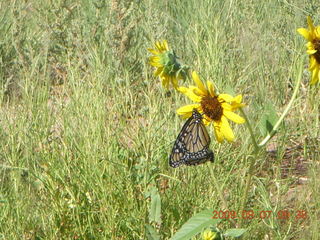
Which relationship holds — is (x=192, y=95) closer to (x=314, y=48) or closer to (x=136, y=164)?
(x=314, y=48)

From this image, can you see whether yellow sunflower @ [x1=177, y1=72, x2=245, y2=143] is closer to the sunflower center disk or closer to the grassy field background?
the grassy field background

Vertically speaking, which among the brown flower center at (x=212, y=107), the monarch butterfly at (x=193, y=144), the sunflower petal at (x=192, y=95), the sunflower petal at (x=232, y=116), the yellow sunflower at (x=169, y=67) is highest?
the yellow sunflower at (x=169, y=67)

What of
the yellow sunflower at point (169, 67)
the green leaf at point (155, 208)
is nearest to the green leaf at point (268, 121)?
the yellow sunflower at point (169, 67)

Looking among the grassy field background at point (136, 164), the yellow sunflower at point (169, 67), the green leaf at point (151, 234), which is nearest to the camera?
the yellow sunflower at point (169, 67)

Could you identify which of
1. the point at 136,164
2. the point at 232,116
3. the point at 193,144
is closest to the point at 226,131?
the point at 232,116

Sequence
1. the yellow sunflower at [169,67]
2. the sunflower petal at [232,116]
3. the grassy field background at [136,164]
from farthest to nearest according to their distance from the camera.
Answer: the grassy field background at [136,164]
the yellow sunflower at [169,67]
the sunflower petal at [232,116]

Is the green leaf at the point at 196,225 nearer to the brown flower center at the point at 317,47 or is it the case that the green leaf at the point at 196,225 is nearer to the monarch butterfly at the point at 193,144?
the monarch butterfly at the point at 193,144

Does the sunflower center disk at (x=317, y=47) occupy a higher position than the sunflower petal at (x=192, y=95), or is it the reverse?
the sunflower center disk at (x=317, y=47)

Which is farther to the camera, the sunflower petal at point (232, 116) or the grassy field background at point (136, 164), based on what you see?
the grassy field background at point (136, 164)
